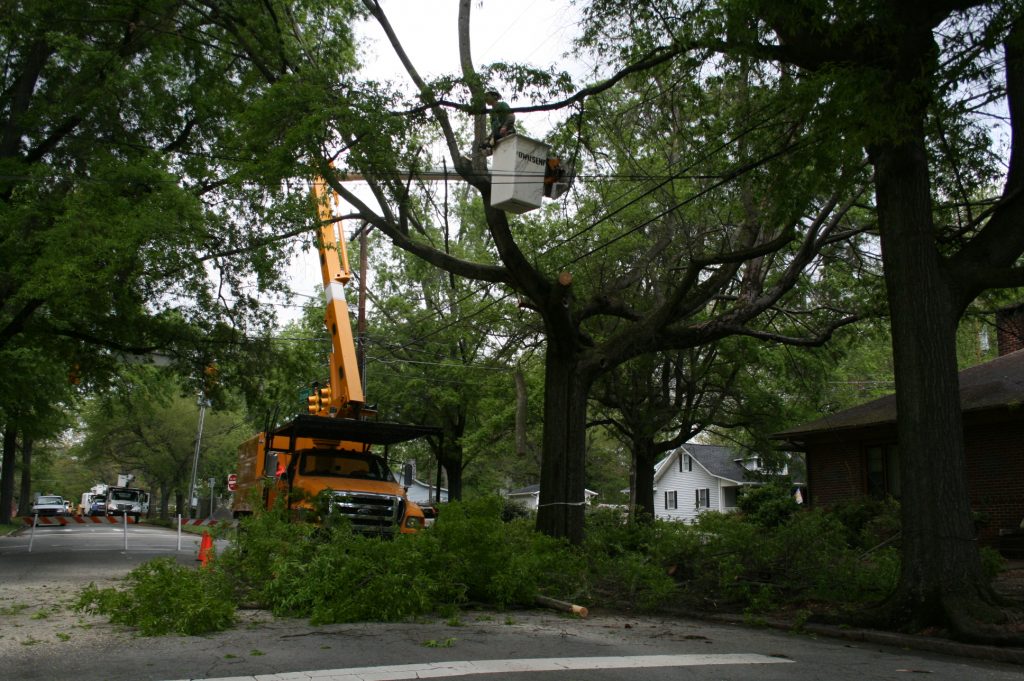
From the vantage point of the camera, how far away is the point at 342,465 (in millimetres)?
16484

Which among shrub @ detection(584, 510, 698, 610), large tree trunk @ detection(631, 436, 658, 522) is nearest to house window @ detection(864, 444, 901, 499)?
large tree trunk @ detection(631, 436, 658, 522)

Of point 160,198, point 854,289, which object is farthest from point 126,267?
point 854,289

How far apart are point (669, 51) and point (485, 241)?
72.1 feet

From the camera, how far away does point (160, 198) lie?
1572 centimetres

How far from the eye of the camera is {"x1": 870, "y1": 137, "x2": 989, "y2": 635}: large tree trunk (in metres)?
9.02

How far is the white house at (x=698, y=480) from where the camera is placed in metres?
52.7

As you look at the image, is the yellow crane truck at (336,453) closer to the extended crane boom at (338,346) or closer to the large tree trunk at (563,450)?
the extended crane boom at (338,346)

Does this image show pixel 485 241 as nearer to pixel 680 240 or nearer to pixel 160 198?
pixel 680 240

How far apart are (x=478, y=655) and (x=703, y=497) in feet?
161

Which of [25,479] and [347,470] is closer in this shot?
[347,470]

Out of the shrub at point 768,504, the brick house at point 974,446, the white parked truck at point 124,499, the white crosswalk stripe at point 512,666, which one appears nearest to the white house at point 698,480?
the shrub at point 768,504

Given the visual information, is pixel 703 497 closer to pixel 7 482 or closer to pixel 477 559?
pixel 7 482

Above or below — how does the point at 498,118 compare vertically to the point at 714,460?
above

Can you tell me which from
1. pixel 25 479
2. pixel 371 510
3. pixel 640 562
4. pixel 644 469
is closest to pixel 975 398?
pixel 640 562
